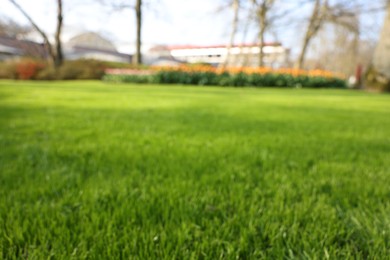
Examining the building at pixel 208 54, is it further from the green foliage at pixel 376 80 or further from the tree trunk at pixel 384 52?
the tree trunk at pixel 384 52

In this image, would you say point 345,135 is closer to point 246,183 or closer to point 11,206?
point 246,183

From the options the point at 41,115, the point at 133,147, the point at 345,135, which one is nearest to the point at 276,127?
the point at 345,135

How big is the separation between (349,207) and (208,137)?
5.12ft

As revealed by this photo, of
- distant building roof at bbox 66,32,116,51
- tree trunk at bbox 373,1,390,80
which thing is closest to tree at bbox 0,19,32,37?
distant building roof at bbox 66,32,116,51

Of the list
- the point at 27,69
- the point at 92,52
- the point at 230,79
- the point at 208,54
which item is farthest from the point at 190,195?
the point at 208,54

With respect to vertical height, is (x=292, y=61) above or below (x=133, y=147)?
above

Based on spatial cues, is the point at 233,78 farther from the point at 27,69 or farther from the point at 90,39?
the point at 27,69

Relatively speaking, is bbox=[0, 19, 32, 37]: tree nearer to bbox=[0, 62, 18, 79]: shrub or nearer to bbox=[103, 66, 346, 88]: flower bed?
bbox=[103, 66, 346, 88]: flower bed

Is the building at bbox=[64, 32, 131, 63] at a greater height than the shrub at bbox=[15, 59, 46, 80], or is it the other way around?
the building at bbox=[64, 32, 131, 63]

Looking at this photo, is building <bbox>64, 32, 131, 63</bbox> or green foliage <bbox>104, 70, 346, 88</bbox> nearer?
green foliage <bbox>104, 70, 346, 88</bbox>

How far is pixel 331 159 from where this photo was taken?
2.11m

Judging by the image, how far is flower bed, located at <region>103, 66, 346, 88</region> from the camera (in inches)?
564

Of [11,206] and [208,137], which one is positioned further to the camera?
[208,137]

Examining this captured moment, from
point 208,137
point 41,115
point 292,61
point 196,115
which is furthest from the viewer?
point 292,61
